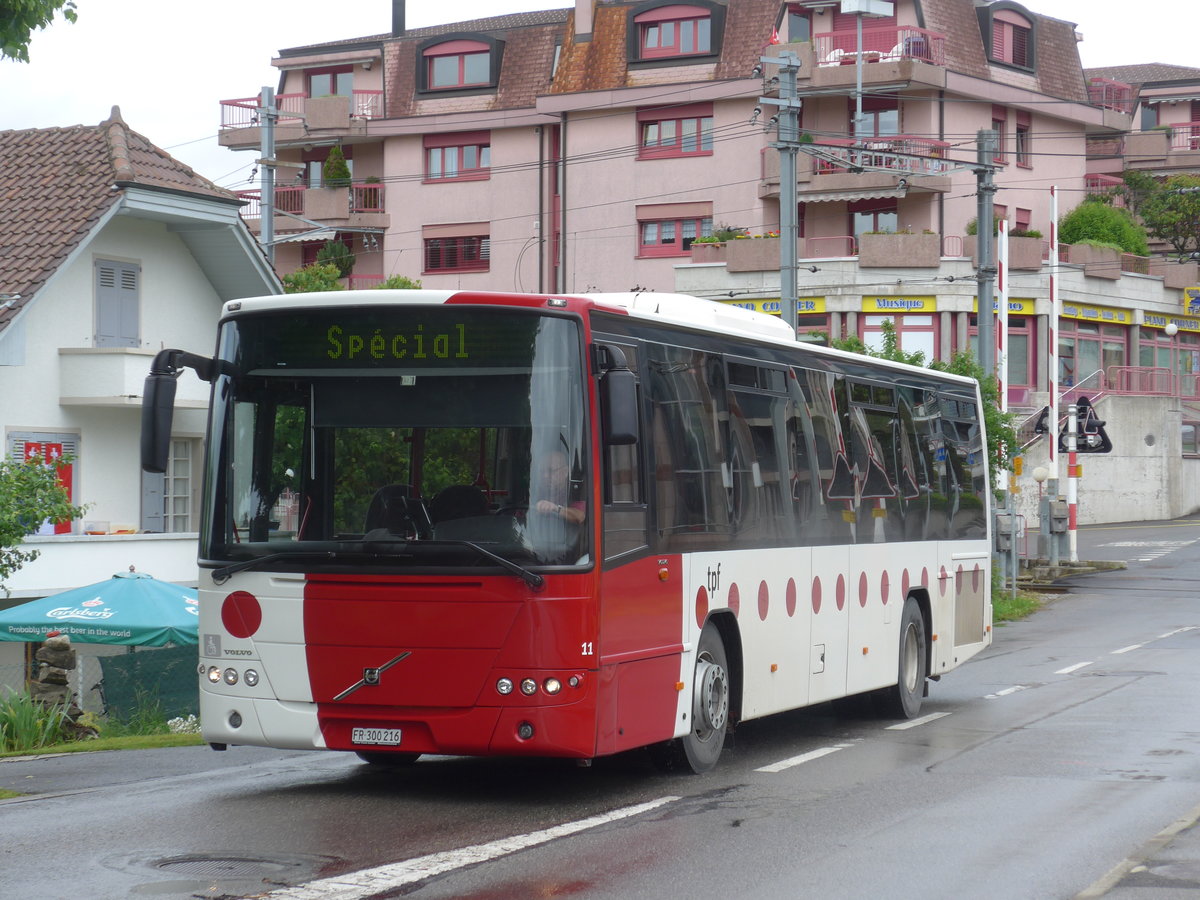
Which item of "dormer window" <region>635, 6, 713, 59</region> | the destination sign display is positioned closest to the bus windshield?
the destination sign display

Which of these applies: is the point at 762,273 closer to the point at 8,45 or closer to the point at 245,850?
the point at 8,45

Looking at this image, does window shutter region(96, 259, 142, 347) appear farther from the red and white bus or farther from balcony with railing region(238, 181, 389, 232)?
balcony with railing region(238, 181, 389, 232)

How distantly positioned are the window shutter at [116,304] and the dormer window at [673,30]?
32626 mm

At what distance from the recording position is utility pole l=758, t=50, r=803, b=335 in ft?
87.5

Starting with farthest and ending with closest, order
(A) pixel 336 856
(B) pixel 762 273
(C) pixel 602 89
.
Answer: (C) pixel 602 89
(B) pixel 762 273
(A) pixel 336 856

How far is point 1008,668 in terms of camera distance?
21.1m

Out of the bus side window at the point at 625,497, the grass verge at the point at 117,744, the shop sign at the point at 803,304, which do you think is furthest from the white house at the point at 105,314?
the shop sign at the point at 803,304

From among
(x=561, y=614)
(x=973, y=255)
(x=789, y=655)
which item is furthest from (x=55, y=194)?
(x=973, y=255)

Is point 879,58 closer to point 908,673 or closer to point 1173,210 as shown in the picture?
point 1173,210

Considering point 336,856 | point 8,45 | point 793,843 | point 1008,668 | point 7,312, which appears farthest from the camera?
point 7,312

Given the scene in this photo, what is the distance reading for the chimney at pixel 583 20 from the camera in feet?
194

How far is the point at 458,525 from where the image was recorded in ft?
32.3

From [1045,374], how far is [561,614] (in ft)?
158

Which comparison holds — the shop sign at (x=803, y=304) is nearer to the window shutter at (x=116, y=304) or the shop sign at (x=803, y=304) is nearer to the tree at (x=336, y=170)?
the tree at (x=336, y=170)
